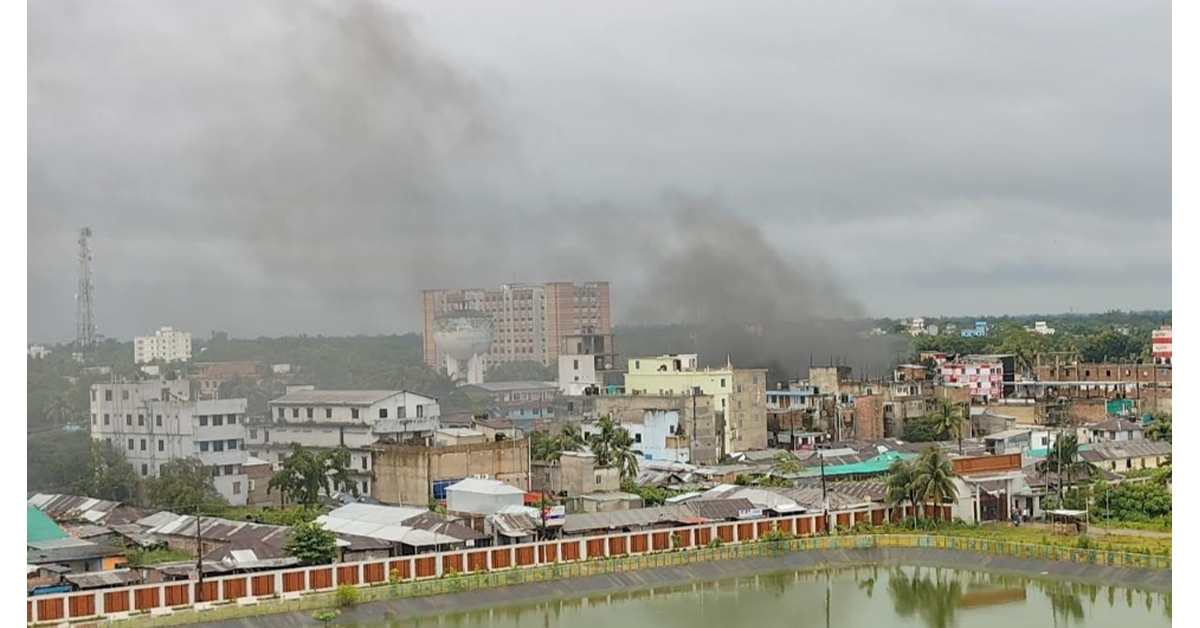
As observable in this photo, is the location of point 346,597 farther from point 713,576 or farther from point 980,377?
point 980,377

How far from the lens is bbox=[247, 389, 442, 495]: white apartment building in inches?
822

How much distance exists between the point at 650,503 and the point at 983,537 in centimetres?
425

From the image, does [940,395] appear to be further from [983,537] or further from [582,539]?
[582,539]

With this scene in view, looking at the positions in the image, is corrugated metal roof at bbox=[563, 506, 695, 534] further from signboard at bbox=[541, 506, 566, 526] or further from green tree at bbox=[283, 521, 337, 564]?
green tree at bbox=[283, 521, 337, 564]

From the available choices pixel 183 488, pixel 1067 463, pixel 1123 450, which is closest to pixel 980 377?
pixel 1123 450

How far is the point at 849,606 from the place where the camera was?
13422 millimetres

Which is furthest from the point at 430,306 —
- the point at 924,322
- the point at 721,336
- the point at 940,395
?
the point at 924,322

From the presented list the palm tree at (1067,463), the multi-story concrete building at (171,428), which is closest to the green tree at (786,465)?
the palm tree at (1067,463)

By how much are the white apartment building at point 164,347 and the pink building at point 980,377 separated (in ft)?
57.0

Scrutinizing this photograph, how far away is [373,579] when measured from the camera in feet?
43.2

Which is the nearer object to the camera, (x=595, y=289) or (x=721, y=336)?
(x=721, y=336)

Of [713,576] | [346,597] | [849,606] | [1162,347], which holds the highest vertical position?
[1162,347]

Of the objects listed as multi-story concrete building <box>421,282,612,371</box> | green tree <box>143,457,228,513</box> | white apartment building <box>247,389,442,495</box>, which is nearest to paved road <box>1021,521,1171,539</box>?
white apartment building <box>247,389,442,495</box>

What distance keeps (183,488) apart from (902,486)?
8.91m
